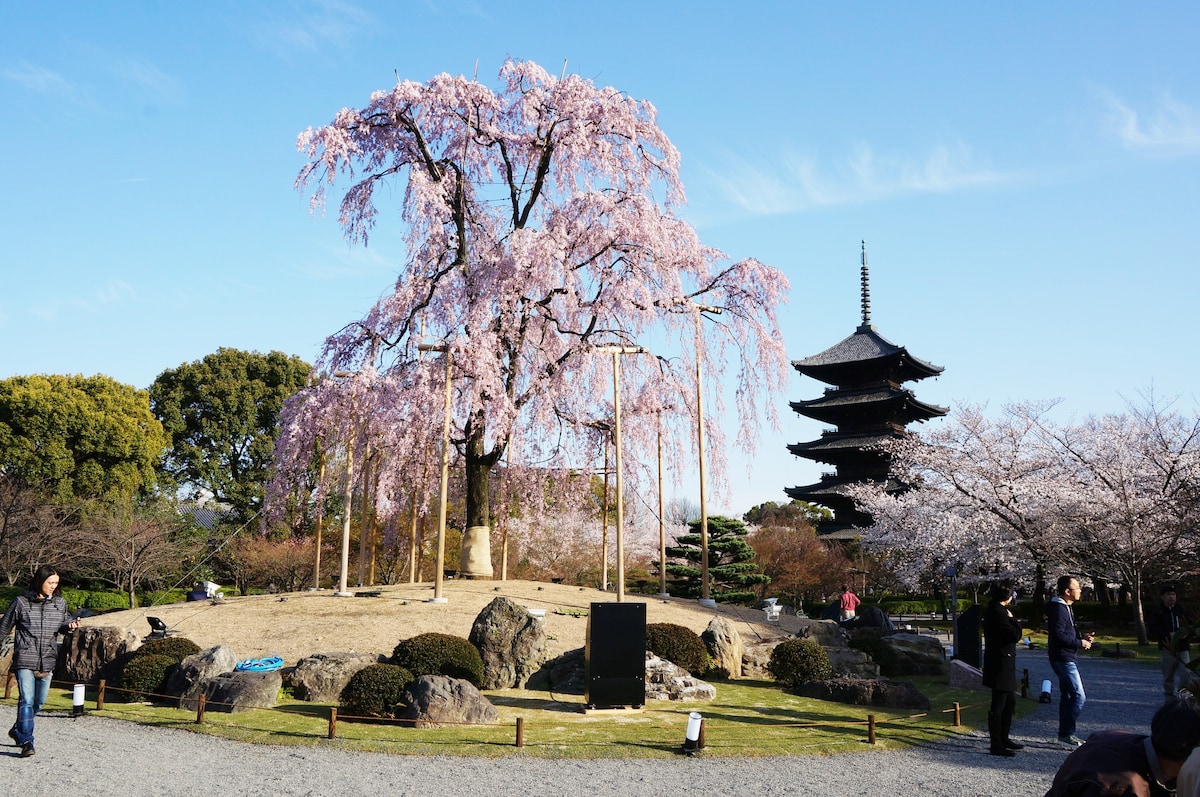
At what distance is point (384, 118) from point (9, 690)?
563 inches

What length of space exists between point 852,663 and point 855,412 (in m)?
37.1

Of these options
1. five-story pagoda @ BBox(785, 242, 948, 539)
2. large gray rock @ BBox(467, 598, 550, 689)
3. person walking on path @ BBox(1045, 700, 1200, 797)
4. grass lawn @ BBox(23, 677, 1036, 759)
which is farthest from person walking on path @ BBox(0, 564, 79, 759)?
five-story pagoda @ BBox(785, 242, 948, 539)

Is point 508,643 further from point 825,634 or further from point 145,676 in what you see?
point 825,634

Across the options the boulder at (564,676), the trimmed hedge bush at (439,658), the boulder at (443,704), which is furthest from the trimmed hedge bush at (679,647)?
the boulder at (443,704)

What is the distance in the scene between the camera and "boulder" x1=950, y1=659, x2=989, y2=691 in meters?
16.3

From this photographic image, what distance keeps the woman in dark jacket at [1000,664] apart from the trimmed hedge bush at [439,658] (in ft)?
23.4

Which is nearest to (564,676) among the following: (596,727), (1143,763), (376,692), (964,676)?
(596,727)

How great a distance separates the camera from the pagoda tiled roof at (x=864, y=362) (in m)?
50.9

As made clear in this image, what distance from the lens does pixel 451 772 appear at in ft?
30.1

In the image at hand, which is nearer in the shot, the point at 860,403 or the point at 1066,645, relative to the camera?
the point at 1066,645

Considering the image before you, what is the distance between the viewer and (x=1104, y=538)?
1192 inches

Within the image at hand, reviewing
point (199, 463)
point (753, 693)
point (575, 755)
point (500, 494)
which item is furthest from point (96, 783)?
point (199, 463)

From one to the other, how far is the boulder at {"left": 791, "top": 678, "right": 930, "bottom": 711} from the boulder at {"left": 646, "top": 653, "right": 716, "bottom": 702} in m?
1.79

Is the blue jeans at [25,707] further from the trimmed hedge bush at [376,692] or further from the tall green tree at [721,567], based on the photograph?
the tall green tree at [721,567]
